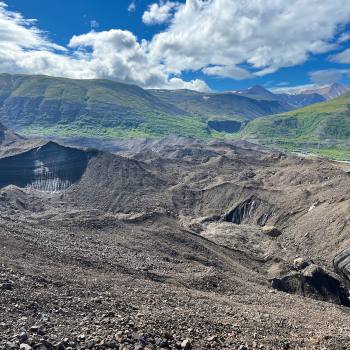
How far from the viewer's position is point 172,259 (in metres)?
44.6

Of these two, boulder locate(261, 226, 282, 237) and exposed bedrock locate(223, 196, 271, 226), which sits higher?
exposed bedrock locate(223, 196, 271, 226)

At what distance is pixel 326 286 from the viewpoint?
44.7 meters

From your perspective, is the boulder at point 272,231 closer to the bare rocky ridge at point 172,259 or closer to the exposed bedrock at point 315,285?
the bare rocky ridge at point 172,259

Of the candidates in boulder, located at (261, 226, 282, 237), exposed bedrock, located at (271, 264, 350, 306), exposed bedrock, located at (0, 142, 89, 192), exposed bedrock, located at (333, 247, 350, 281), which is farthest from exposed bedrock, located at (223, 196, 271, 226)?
exposed bedrock, located at (0, 142, 89, 192)

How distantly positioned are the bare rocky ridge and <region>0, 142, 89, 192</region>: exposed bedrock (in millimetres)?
383

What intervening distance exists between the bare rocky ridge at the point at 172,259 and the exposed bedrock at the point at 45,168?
38 cm

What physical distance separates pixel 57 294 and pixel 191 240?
1093 inches

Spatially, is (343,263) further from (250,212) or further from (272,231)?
(250,212)

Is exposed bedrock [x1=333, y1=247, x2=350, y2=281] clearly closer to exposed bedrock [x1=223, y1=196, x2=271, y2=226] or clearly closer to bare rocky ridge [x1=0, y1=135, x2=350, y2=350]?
bare rocky ridge [x1=0, y1=135, x2=350, y2=350]

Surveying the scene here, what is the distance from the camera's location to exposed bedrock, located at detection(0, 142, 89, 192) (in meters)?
93.1

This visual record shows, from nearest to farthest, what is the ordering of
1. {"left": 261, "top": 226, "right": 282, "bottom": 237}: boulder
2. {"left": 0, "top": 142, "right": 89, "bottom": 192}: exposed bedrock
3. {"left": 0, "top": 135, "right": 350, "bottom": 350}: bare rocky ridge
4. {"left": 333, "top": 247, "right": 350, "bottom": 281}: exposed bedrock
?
{"left": 0, "top": 135, "right": 350, "bottom": 350}: bare rocky ridge, {"left": 333, "top": 247, "right": 350, "bottom": 281}: exposed bedrock, {"left": 261, "top": 226, "right": 282, "bottom": 237}: boulder, {"left": 0, "top": 142, "right": 89, "bottom": 192}: exposed bedrock

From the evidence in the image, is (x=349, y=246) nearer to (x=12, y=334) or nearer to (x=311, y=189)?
(x=311, y=189)

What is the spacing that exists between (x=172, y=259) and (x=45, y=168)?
196ft

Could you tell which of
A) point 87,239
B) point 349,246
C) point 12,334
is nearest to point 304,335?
point 12,334
